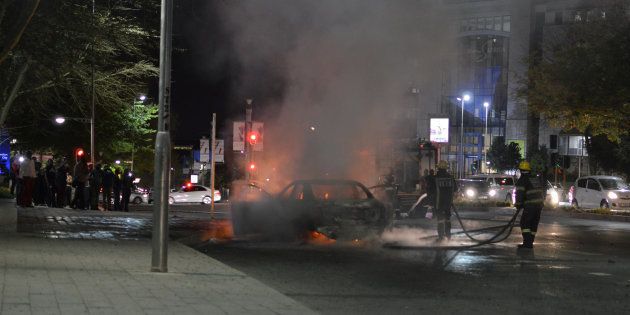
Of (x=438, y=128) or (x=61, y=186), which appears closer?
(x=61, y=186)

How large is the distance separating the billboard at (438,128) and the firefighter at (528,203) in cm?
1681

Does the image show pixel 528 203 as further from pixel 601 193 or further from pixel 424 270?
pixel 601 193

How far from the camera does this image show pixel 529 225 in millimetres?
14195

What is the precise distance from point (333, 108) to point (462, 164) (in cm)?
6565

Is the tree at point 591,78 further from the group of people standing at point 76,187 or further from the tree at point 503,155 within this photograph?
the tree at point 503,155

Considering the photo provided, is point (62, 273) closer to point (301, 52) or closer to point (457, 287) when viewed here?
point (457, 287)

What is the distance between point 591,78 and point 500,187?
11.8 meters

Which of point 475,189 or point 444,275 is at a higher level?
point 475,189

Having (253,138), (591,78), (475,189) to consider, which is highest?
(591,78)

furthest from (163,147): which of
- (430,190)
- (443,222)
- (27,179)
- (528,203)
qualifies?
(27,179)

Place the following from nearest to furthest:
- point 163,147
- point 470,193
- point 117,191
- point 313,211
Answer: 1. point 163,147
2. point 313,211
3. point 117,191
4. point 470,193

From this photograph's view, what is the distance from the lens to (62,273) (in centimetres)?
899

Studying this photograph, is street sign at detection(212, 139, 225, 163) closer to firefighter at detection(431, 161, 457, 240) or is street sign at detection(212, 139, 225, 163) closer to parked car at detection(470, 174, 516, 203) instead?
firefighter at detection(431, 161, 457, 240)

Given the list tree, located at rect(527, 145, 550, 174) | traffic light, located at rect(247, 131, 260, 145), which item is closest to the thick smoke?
traffic light, located at rect(247, 131, 260, 145)
